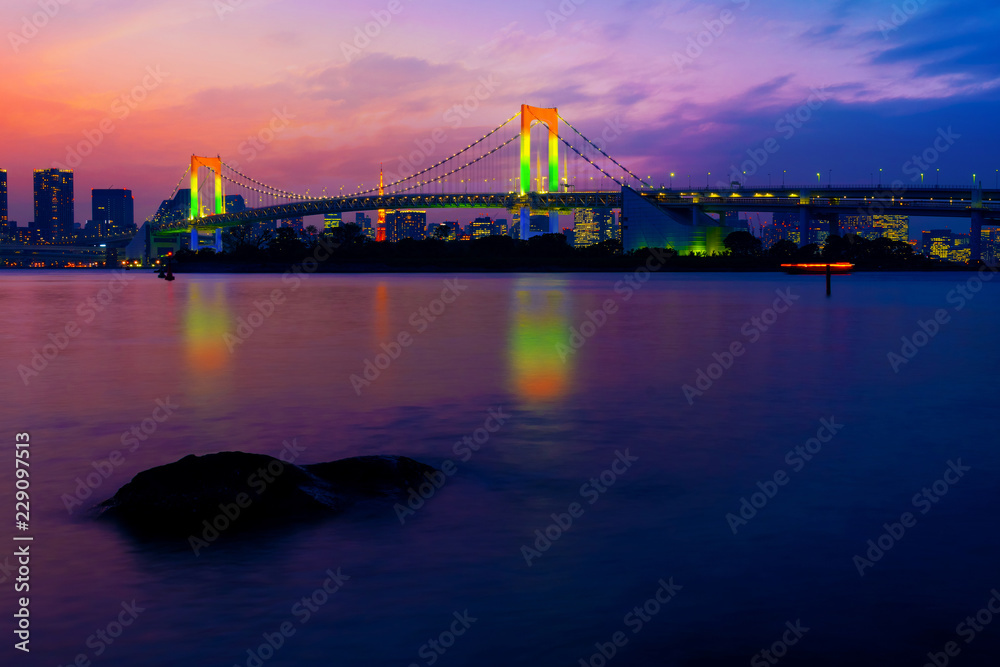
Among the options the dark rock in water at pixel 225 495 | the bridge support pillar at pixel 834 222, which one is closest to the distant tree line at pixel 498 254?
the bridge support pillar at pixel 834 222

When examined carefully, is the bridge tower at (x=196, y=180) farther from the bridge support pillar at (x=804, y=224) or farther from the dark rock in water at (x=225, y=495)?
the dark rock in water at (x=225, y=495)

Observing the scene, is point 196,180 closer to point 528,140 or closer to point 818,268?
point 528,140

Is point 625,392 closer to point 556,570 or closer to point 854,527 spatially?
point 854,527

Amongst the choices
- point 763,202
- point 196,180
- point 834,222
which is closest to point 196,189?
point 196,180

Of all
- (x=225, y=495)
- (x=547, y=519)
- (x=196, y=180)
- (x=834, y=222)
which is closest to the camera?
(x=225, y=495)

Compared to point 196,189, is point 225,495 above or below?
below

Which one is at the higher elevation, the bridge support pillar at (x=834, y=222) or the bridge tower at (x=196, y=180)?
the bridge tower at (x=196, y=180)

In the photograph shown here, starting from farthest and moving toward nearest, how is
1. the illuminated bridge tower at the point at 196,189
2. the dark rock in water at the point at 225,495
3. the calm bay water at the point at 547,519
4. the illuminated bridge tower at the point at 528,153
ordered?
the illuminated bridge tower at the point at 196,189 → the illuminated bridge tower at the point at 528,153 → the dark rock in water at the point at 225,495 → the calm bay water at the point at 547,519

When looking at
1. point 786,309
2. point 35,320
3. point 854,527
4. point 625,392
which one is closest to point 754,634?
point 854,527
